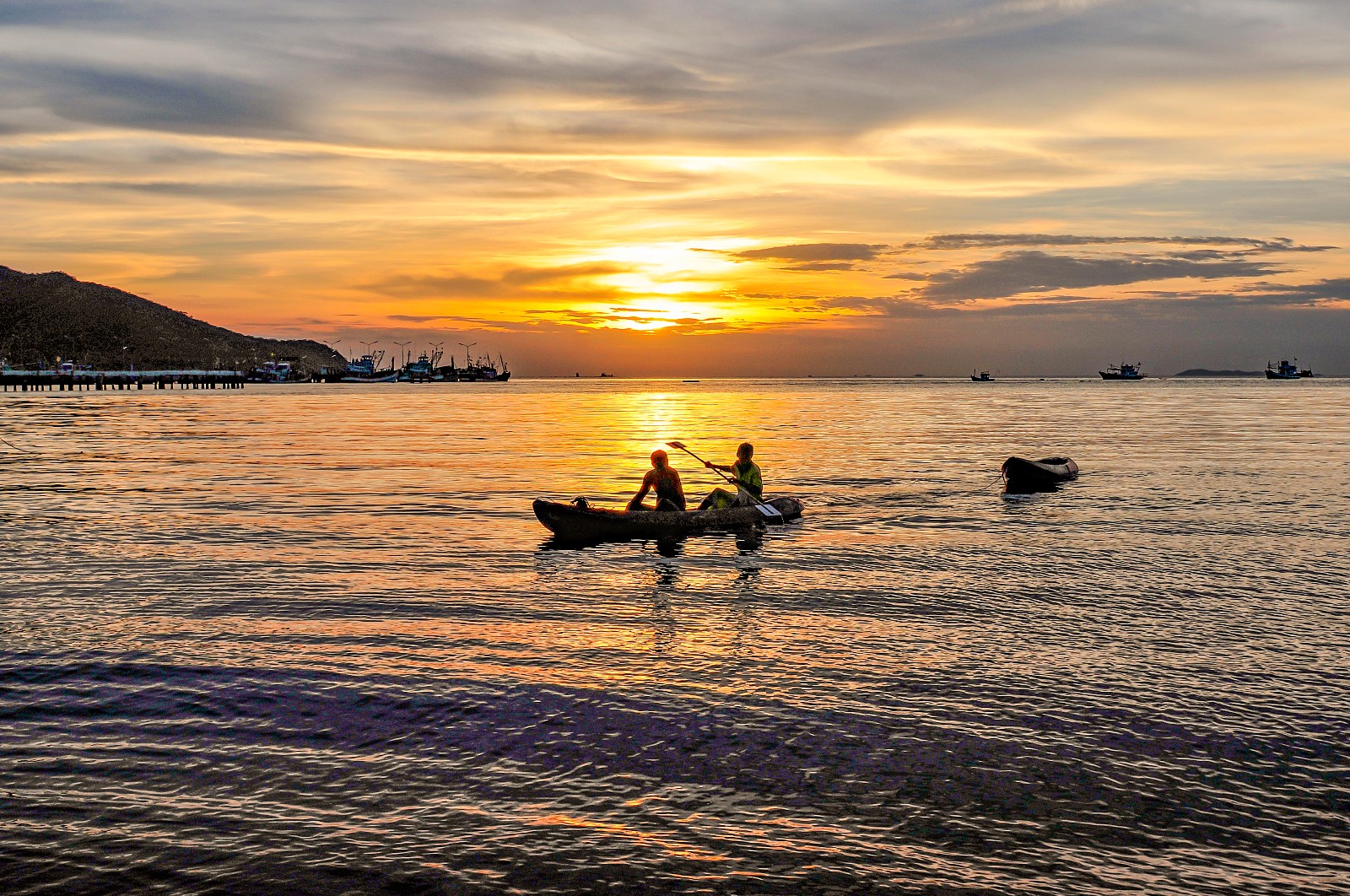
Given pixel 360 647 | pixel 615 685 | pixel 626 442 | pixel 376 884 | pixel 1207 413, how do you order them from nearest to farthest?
pixel 376 884 < pixel 615 685 < pixel 360 647 < pixel 626 442 < pixel 1207 413

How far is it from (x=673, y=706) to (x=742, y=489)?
18.1 m

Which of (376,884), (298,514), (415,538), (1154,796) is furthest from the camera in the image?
(298,514)

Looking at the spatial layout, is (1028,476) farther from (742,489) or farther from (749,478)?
(742,489)

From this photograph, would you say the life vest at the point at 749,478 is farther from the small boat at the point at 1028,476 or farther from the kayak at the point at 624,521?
the small boat at the point at 1028,476

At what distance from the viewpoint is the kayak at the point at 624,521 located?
27156 millimetres

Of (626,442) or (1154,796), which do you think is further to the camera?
(626,442)

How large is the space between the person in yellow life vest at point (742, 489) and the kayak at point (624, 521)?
44cm

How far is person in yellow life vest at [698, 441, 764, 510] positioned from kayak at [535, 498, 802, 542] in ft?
1.45

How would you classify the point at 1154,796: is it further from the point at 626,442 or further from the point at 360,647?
the point at 626,442

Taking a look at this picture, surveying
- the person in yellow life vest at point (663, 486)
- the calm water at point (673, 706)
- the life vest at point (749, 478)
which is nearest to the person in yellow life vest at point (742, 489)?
the life vest at point (749, 478)

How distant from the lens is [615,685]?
45.4ft

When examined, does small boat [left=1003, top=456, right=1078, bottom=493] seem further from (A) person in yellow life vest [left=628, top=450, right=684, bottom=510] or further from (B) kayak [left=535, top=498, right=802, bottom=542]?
(A) person in yellow life vest [left=628, top=450, right=684, bottom=510]

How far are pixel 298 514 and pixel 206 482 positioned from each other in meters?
11.2

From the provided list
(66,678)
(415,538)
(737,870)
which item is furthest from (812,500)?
(737,870)
